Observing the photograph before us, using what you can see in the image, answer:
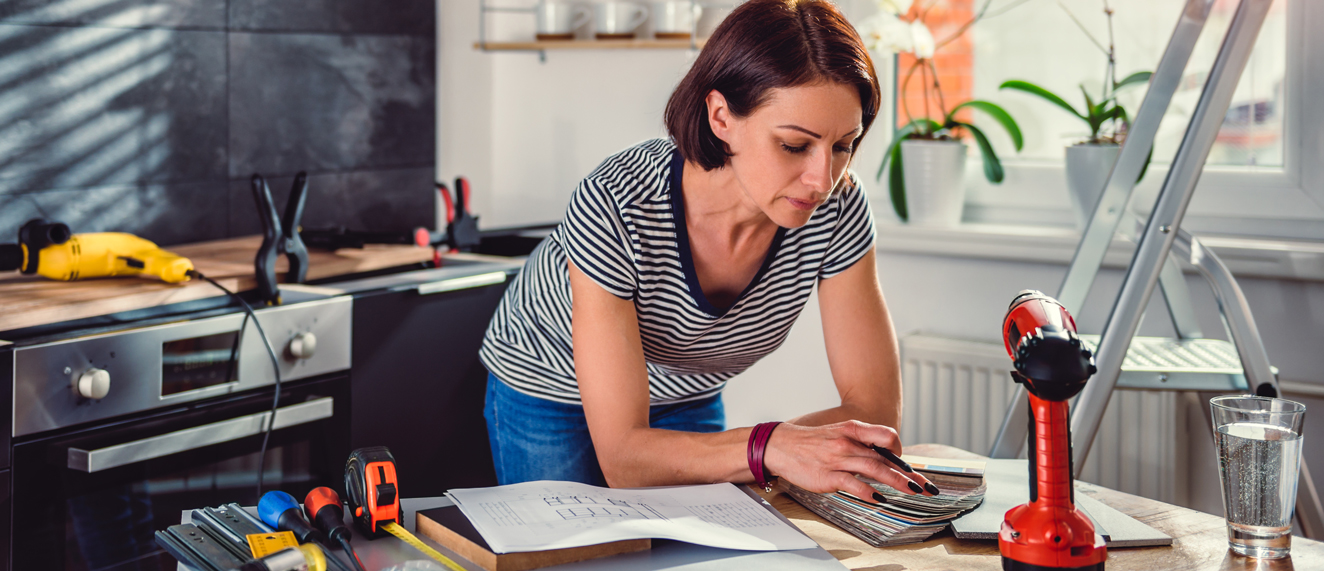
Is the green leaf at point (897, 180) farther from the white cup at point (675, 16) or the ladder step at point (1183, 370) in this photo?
the ladder step at point (1183, 370)

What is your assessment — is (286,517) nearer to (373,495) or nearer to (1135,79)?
(373,495)

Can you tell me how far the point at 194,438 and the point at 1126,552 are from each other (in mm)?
1410

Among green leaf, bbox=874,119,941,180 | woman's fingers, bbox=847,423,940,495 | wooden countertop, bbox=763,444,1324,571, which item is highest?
green leaf, bbox=874,119,941,180

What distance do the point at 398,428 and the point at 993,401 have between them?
49.2 inches

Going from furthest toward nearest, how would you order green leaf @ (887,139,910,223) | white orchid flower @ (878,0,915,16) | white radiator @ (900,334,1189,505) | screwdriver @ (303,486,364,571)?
1. green leaf @ (887,139,910,223)
2. white orchid flower @ (878,0,915,16)
3. white radiator @ (900,334,1189,505)
4. screwdriver @ (303,486,364,571)

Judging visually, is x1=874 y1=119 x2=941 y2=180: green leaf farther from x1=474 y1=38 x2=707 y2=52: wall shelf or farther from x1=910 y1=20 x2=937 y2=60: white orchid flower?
x1=474 y1=38 x2=707 y2=52: wall shelf

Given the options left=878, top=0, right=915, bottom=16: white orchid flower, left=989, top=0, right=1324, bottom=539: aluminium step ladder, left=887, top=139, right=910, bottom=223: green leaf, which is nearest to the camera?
left=989, top=0, right=1324, bottom=539: aluminium step ladder

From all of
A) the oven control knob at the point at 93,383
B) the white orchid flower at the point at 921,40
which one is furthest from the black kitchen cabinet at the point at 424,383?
the white orchid flower at the point at 921,40

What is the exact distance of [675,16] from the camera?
2.55m

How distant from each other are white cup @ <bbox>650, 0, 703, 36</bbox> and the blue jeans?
1225mm

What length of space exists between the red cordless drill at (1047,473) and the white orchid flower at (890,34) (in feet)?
5.16

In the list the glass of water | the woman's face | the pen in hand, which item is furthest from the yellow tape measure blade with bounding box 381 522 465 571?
the glass of water

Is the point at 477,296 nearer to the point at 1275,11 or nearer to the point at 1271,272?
the point at 1271,272

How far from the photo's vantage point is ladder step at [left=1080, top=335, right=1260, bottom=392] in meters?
1.77
